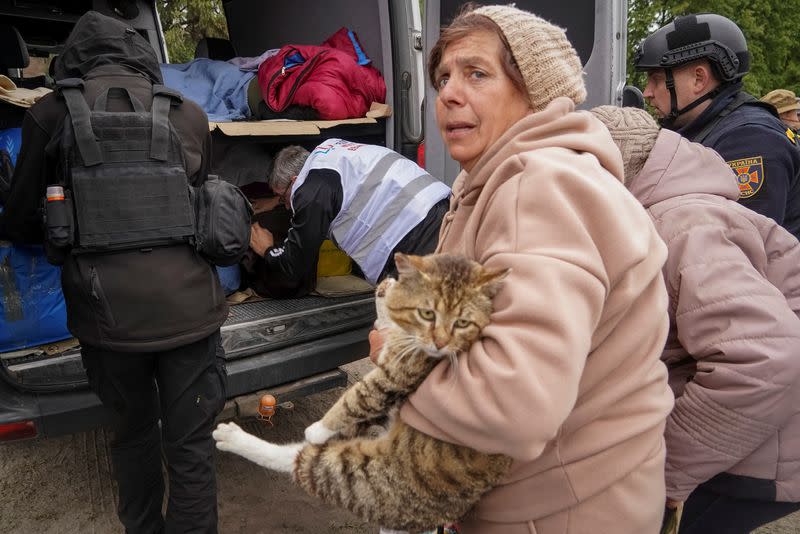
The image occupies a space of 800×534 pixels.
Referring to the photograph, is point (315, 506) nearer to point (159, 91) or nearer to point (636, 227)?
point (159, 91)

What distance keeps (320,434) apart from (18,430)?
1575 mm

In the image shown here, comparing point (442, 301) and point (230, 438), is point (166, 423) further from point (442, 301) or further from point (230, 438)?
point (442, 301)

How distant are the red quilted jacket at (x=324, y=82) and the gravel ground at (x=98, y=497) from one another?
2.45 m

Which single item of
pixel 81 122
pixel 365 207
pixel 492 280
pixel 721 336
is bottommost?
pixel 365 207

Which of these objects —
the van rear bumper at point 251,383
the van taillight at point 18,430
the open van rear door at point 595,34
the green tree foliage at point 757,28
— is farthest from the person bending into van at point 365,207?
the green tree foliage at point 757,28

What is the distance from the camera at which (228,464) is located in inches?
137

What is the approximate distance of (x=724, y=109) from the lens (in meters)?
2.81

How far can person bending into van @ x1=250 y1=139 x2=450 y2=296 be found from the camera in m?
3.24

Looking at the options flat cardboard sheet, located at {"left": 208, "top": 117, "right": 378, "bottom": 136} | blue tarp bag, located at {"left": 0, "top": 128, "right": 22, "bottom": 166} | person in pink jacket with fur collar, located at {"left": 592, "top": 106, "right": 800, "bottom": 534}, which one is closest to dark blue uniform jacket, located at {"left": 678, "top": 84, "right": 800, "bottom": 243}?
person in pink jacket with fur collar, located at {"left": 592, "top": 106, "right": 800, "bottom": 534}

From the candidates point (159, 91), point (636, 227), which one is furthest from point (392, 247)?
point (636, 227)

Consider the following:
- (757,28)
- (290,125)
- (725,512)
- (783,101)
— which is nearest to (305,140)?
(290,125)

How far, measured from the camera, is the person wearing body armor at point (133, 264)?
2.14 meters

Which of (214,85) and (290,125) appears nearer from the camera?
(290,125)

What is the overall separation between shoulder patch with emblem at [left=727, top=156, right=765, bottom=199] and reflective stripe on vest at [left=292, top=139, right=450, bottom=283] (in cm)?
156
